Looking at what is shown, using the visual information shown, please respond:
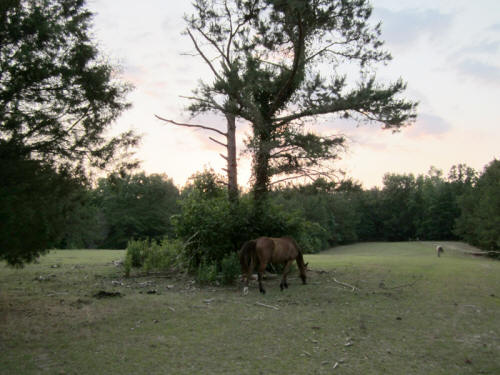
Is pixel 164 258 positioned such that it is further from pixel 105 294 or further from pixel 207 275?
pixel 105 294

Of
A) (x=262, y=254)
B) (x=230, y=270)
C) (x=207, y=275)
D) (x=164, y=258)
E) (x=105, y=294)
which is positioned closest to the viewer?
(x=105, y=294)

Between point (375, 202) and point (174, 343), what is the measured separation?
72.6 meters

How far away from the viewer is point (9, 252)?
6371 millimetres

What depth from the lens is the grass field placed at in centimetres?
531

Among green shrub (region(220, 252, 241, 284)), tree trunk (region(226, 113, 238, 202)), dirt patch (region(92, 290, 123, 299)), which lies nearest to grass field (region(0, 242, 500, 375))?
dirt patch (region(92, 290, 123, 299))

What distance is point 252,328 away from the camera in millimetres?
6801

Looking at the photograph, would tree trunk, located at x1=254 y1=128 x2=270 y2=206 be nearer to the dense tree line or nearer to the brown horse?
the dense tree line

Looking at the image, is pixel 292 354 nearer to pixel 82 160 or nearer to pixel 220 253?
pixel 82 160

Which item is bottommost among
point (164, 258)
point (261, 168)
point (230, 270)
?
point (230, 270)

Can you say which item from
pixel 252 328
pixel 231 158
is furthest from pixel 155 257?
pixel 252 328

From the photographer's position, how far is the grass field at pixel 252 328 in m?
5.31

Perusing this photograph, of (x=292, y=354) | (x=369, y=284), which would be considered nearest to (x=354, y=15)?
(x=369, y=284)

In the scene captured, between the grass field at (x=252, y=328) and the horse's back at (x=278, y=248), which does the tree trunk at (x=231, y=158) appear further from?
the grass field at (x=252, y=328)

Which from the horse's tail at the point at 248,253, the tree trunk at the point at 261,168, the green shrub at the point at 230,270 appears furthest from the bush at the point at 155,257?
the horse's tail at the point at 248,253
